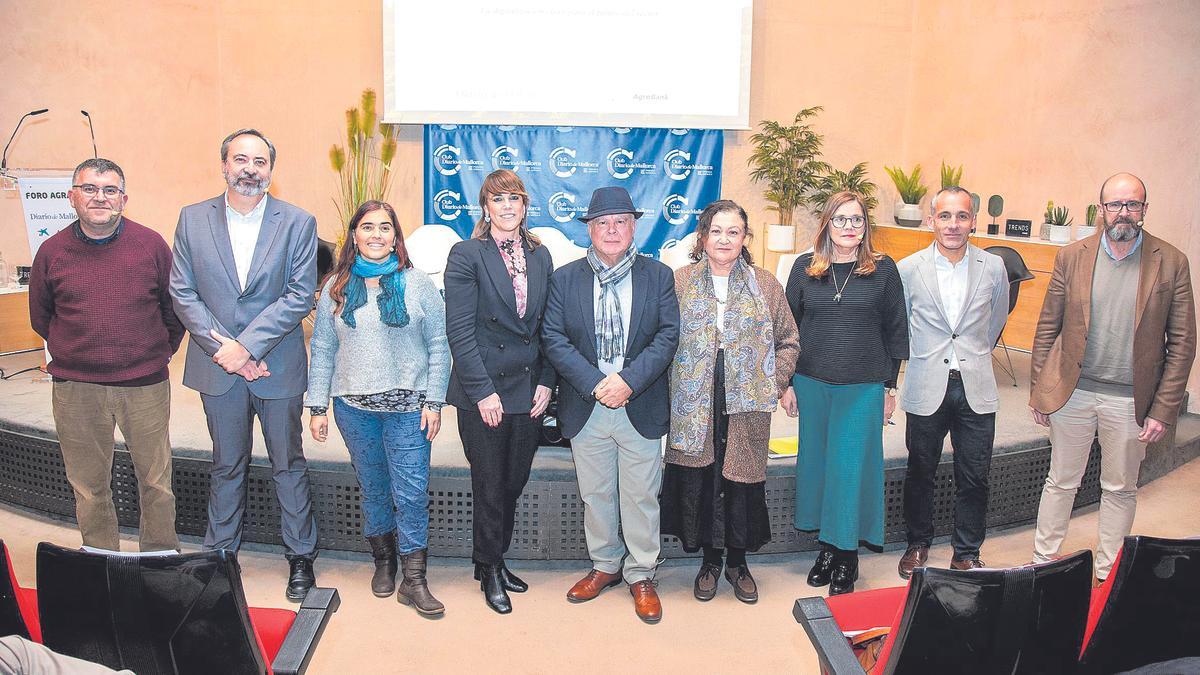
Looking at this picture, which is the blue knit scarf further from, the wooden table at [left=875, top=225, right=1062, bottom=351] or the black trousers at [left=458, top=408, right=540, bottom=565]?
the wooden table at [left=875, top=225, right=1062, bottom=351]

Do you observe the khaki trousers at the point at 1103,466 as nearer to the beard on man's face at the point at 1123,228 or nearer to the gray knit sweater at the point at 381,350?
the beard on man's face at the point at 1123,228

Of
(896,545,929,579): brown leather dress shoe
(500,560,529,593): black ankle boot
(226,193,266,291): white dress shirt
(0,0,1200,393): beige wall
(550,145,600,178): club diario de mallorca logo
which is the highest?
(0,0,1200,393): beige wall

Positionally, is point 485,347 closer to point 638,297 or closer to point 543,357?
point 543,357

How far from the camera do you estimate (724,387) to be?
10.4 feet

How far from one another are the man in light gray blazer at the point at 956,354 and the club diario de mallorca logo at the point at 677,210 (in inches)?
168

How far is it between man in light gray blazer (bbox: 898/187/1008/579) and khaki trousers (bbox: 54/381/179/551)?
2.90 meters

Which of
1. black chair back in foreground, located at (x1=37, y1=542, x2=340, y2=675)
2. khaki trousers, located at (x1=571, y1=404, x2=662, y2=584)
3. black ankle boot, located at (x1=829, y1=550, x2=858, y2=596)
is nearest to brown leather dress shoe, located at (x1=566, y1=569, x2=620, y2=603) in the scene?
khaki trousers, located at (x1=571, y1=404, x2=662, y2=584)

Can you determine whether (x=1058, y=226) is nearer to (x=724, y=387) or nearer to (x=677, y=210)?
(x=677, y=210)

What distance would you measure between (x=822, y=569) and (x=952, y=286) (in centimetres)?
126

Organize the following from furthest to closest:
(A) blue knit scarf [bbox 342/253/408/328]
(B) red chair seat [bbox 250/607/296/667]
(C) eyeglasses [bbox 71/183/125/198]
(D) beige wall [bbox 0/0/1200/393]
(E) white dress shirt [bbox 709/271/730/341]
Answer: (D) beige wall [bbox 0/0/1200/393] → (E) white dress shirt [bbox 709/271/730/341] → (A) blue knit scarf [bbox 342/253/408/328] → (C) eyeglasses [bbox 71/183/125/198] → (B) red chair seat [bbox 250/607/296/667]

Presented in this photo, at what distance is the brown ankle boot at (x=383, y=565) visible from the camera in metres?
3.34

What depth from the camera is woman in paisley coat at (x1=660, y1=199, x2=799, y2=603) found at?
3.12 meters

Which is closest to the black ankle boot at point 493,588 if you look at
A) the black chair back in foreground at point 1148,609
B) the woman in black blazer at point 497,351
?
the woman in black blazer at point 497,351

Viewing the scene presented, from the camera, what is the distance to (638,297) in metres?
3.09
